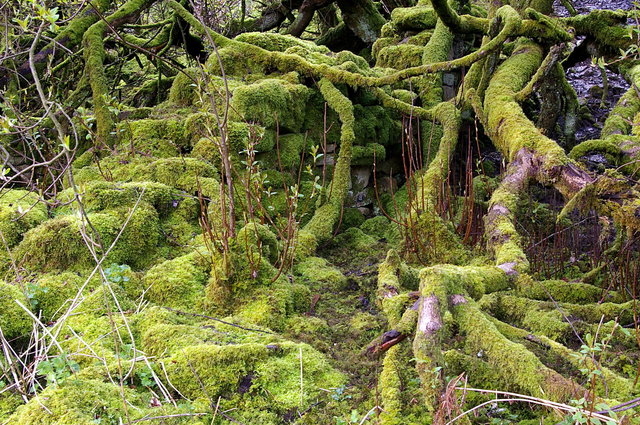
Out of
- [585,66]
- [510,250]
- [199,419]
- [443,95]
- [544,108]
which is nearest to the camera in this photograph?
[199,419]

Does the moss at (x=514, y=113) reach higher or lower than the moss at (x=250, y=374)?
higher

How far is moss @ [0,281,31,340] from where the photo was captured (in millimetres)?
3293

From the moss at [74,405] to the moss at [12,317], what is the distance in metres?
0.81

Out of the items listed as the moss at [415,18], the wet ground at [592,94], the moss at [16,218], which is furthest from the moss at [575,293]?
the moss at [415,18]

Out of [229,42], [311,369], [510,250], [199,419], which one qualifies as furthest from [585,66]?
[199,419]

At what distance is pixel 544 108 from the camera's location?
711cm

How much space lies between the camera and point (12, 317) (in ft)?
10.9

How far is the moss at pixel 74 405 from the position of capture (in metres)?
2.47

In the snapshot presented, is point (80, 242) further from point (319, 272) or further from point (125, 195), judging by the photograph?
point (319, 272)

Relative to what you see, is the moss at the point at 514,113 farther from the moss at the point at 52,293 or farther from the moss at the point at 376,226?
the moss at the point at 52,293

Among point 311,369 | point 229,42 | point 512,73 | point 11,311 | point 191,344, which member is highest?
point 229,42

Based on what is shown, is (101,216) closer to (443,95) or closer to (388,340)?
(388,340)

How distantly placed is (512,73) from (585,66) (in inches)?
190

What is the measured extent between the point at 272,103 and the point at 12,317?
355 cm
